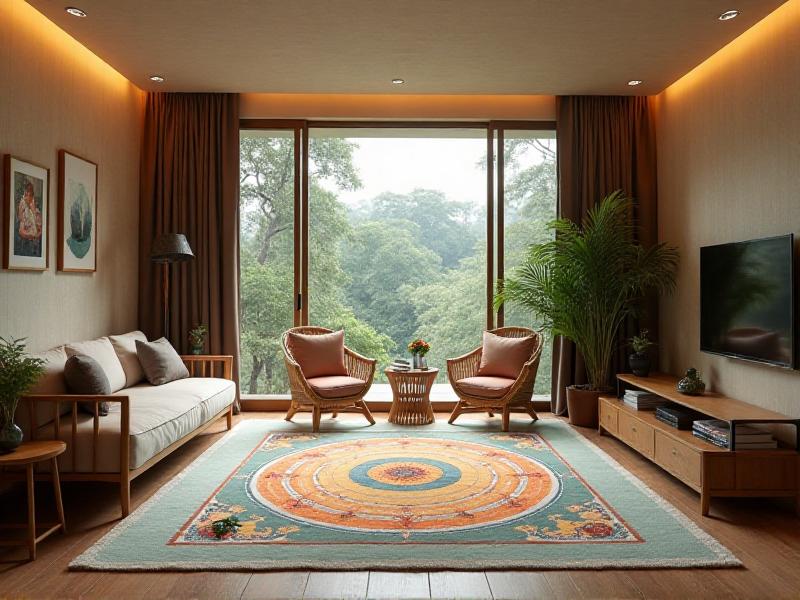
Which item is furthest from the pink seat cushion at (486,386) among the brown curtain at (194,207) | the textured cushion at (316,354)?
the brown curtain at (194,207)

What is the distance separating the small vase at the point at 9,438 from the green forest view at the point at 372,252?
348 centimetres

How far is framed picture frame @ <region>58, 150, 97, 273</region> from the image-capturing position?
→ 4812mm

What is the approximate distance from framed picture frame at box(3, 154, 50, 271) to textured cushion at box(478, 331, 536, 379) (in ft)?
12.2

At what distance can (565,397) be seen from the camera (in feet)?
21.1

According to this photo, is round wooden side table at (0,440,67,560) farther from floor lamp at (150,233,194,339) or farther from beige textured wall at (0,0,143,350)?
floor lamp at (150,233,194,339)

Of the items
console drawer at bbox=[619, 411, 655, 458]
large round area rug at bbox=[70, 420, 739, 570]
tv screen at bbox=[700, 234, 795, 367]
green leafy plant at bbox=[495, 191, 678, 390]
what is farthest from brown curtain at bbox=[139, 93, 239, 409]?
tv screen at bbox=[700, 234, 795, 367]

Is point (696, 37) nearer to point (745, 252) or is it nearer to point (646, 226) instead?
point (745, 252)

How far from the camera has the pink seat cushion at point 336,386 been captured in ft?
18.3

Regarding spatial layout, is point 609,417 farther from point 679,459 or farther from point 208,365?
point 208,365

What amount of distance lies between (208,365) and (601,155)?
4.36 metres

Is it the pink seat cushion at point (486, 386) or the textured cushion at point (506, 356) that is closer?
the pink seat cushion at point (486, 386)

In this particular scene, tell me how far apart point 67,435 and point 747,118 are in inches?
188

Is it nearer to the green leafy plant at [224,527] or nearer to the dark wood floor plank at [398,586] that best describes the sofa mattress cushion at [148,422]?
the green leafy plant at [224,527]

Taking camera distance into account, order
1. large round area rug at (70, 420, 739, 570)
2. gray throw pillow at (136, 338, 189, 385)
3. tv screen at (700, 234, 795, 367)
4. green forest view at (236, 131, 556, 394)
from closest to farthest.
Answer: large round area rug at (70, 420, 739, 570)
tv screen at (700, 234, 795, 367)
gray throw pillow at (136, 338, 189, 385)
green forest view at (236, 131, 556, 394)
